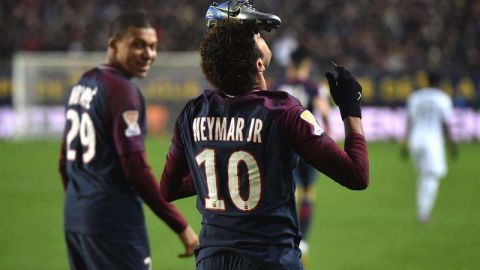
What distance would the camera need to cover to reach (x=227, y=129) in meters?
3.67

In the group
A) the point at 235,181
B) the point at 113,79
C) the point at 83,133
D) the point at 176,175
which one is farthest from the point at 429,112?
the point at 235,181

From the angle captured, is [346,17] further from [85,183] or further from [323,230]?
[85,183]

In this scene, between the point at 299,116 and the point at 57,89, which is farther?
the point at 57,89

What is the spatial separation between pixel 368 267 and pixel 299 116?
5.87m

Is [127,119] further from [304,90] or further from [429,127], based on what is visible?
[429,127]

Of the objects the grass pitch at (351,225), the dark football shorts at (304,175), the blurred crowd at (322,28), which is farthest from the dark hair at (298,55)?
the blurred crowd at (322,28)

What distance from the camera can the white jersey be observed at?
39.0 ft

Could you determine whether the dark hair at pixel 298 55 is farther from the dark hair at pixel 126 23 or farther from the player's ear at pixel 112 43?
the player's ear at pixel 112 43

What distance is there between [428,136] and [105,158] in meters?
7.66

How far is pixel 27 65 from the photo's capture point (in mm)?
24031

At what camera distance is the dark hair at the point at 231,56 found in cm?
362

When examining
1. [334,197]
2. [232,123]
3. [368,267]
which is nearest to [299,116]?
[232,123]

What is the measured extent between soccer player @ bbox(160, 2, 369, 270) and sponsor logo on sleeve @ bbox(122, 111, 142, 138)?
1231mm

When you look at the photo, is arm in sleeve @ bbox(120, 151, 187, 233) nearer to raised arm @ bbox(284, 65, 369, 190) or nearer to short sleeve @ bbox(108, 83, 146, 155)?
short sleeve @ bbox(108, 83, 146, 155)
